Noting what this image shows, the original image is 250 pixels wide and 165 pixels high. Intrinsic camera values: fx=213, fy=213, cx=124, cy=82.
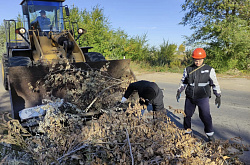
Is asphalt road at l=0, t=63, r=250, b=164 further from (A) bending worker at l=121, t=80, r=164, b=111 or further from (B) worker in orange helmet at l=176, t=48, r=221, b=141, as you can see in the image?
(A) bending worker at l=121, t=80, r=164, b=111

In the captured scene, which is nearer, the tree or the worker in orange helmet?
the worker in orange helmet

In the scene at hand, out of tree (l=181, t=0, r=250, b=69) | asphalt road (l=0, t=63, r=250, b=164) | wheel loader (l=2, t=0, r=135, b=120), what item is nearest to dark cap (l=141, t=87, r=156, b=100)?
asphalt road (l=0, t=63, r=250, b=164)

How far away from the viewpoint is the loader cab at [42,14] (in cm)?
725

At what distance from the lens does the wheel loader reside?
15.1 ft

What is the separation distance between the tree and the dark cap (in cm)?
1083

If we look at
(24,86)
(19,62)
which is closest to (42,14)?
(19,62)

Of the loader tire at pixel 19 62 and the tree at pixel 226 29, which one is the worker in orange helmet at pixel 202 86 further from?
the tree at pixel 226 29

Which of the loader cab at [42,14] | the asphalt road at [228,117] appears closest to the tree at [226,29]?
the asphalt road at [228,117]

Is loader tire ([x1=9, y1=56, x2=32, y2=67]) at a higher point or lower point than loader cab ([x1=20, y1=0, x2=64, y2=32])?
lower

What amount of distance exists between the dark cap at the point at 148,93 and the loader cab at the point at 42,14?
16.1 ft

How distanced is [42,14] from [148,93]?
532cm

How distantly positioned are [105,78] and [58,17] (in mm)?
3907

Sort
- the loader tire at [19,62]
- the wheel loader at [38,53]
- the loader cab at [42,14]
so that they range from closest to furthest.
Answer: the wheel loader at [38,53] → the loader tire at [19,62] → the loader cab at [42,14]

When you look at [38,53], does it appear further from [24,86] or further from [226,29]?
[226,29]
